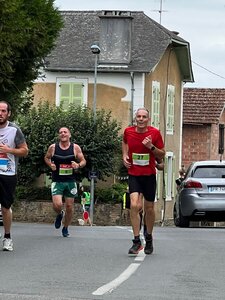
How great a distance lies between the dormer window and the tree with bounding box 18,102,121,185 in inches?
109

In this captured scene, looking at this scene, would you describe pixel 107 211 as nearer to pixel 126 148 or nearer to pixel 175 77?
pixel 175 77

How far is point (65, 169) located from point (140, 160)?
3702 millimetres

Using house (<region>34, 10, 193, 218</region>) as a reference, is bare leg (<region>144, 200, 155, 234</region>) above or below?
below

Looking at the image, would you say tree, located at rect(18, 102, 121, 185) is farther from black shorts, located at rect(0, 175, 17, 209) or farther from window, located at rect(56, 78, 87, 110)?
black shorts, located at rect(0, 175, 17, 209)

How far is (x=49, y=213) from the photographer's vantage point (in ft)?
140

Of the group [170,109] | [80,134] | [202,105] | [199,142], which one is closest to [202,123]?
[199,142]

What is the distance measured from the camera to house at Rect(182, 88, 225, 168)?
5559 cm

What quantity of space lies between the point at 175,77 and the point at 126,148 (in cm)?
3667

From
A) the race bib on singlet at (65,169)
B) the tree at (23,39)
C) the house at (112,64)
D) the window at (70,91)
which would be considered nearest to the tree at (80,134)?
the house at (112,64)

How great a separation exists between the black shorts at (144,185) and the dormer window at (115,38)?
30.0 metres

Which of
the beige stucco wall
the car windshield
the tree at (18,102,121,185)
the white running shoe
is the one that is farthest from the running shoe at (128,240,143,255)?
the beige stucco wall

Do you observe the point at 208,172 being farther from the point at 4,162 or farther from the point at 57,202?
the point at 4,162

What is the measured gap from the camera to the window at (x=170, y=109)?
49219 mm

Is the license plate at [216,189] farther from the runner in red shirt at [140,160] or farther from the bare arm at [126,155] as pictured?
the bare arm at [126,155]
